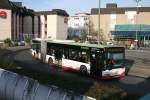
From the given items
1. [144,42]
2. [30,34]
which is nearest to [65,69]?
[144,42]

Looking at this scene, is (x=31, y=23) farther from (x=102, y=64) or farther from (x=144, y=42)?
(x=102, y=64)

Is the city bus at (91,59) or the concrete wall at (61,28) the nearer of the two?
the city bus at (91,59)

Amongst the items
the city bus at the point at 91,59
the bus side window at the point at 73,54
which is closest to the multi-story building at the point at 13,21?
the city bus at the point at 91,59

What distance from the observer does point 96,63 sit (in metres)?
23.3

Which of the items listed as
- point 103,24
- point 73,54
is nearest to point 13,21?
point 103,24

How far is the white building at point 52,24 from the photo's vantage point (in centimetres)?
10481

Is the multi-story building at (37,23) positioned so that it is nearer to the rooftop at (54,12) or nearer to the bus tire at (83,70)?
the rooftop at (54,12)

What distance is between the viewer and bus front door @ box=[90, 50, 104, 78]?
75.1ft

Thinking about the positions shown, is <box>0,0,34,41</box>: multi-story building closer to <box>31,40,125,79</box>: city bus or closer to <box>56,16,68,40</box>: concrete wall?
<box>56,16,68,40</box>: concrete wall

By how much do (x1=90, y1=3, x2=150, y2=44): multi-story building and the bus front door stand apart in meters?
68.6

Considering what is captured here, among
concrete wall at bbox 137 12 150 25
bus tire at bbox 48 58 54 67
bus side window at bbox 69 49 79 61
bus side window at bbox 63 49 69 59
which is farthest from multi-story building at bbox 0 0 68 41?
bus side window at bbox 69 49 79 61

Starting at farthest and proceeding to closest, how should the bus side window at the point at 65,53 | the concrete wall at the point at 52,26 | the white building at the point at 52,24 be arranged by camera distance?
the white building at the point at 52,24 → the concrete wall at the point at 52,26 → the bus side window at the point at 65,53

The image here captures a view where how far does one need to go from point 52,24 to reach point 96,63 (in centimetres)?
8360

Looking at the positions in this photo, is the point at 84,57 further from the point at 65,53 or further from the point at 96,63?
the point at 65,53
